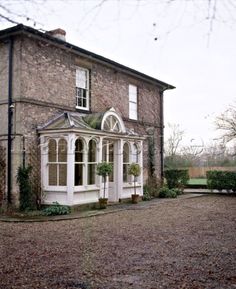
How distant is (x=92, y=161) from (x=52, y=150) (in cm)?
182

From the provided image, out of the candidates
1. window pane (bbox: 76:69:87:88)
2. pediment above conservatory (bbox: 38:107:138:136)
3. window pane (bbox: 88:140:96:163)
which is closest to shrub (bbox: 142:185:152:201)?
pediment above conservatory (bbox: 38:107:138:136)

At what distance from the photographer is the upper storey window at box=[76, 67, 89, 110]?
15945 mm

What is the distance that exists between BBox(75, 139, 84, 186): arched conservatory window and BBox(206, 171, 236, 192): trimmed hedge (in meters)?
10.5

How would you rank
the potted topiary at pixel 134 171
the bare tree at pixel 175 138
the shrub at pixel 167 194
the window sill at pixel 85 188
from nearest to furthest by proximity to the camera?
1. the window sill at pixel 85 188
2. the potted topiary at pixel 134 171
3. the shrub at pixel 167 194
4. the bare tree at pixel 175 138

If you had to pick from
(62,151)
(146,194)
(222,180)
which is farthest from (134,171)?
(222,180)

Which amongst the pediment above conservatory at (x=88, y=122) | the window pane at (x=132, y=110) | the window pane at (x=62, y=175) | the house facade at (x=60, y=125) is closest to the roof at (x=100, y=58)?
the house facade at (x=60, y=125)

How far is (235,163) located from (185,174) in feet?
60.3

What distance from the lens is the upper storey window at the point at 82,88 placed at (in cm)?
1595

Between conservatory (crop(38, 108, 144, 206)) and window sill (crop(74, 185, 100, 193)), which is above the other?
conservatory (crop(38, 108, 144, 206))

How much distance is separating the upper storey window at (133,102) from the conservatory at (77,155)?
374 cm

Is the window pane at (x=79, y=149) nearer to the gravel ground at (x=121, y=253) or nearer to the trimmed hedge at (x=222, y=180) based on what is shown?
the gravel ground at (x=121, y=253)

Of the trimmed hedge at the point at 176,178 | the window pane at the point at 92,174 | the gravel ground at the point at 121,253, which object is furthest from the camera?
the trimmed hedge at the point at 176,178

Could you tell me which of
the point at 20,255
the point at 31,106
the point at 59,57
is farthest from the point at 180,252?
the point at 59,57

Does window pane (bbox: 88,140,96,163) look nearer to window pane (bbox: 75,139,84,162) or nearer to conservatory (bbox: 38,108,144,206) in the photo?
conservatory (bbox: 38,108,144,206)
